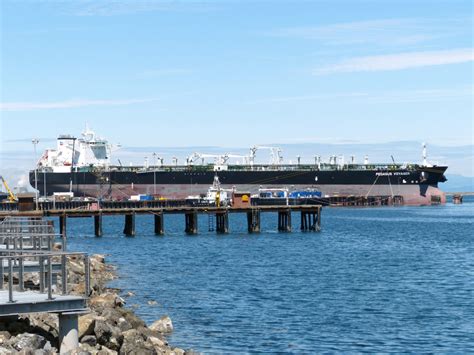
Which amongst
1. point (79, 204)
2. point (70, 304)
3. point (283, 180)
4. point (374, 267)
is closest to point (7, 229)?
point (70, 304)

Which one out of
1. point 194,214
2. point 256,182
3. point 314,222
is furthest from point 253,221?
point 256,182

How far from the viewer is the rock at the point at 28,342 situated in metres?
16.2

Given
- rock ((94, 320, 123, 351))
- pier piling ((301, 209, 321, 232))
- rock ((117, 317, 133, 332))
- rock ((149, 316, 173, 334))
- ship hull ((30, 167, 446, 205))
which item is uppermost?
ship hull ((30, 167, 446, 205))

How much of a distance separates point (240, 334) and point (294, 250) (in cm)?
2965

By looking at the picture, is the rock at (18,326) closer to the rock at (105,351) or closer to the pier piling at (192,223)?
the rock at (105,351)

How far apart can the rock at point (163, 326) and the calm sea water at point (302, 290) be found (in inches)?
10.2

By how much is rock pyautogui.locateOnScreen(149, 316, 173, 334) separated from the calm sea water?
259 mm

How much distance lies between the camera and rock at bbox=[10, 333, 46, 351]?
53.3 ft

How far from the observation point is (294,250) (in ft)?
182

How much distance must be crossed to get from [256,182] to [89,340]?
118m

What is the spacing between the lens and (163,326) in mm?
26391

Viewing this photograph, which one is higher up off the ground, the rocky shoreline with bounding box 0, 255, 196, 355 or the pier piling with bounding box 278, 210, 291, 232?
the pier piling with bounding box 278, 210, 291, 232

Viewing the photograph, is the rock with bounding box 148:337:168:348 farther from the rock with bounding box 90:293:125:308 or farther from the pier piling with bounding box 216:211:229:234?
the pier piling with bounding box 216:211:229:234

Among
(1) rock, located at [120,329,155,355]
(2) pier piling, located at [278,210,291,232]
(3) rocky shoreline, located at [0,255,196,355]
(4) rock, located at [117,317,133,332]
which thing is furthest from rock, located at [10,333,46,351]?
(2) pier piling, located at [278,210,291,232]
